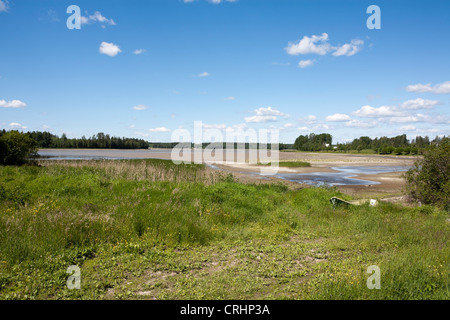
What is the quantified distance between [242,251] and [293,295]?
2.45 m

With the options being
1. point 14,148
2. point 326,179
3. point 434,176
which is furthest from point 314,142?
point 434,176

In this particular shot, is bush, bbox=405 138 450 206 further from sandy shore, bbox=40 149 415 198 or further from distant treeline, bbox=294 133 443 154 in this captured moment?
distant treeline, bbox=294 133 443 154

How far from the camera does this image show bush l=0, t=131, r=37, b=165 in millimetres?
28234

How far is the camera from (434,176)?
14.8 m

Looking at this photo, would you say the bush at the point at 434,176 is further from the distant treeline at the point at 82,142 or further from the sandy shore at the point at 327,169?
the distant treeline at the point at 82,142

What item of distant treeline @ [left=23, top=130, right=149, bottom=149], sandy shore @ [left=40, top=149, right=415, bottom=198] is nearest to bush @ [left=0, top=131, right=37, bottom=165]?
sandy shore @ [left=40, top=149, right=415, bottom=198]

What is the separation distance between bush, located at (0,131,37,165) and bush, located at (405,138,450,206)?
33179 mm

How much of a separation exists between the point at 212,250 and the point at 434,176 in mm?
13110

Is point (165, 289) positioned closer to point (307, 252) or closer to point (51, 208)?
point (307, 252)

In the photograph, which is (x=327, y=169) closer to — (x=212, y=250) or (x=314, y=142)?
(x=212, y=250)

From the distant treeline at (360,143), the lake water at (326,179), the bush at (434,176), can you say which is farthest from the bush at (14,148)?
the distant treeline at (360,143)

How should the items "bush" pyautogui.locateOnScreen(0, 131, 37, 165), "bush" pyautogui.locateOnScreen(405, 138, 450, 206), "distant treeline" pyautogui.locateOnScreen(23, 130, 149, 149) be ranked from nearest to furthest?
"bush" pyautogui.locateOnScreen(405, 138, 450, 206), "bush" pyautogui.locateOnScreen(0, 131, 37, 165), "distant treeline" pyautogui.locateOnScreen(23, 130, 149, 149)

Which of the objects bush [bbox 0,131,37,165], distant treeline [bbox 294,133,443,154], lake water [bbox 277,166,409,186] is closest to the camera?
bush [bbox 0,131,37,165]
